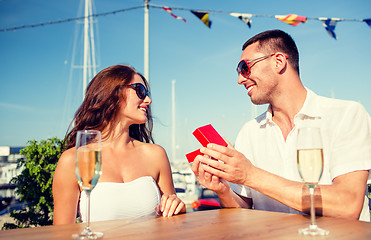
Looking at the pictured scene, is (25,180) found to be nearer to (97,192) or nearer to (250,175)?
(97,192)

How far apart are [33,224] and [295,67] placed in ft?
15.2

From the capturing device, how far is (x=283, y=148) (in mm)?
2746

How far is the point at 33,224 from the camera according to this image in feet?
17.0

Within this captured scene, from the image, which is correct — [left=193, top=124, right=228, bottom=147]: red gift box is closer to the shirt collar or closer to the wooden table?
the wooden table

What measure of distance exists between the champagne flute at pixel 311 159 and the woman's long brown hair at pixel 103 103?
2019mm

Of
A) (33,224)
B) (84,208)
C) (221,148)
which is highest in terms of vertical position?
(221,148)

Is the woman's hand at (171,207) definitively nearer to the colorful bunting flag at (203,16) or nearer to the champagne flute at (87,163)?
the champagne flute at (87,163)

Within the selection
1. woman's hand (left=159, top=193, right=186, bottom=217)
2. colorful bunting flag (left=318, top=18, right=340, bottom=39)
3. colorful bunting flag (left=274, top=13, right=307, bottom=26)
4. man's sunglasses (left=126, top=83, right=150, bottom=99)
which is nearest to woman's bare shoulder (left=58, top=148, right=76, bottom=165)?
man's sunglasses (left=126, top=83, right=150, bottom=99)

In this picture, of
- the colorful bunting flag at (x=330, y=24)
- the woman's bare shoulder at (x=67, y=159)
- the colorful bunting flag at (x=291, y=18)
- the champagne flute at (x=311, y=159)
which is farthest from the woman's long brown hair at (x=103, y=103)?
the colorful bunting flag at (x=330, y=24)

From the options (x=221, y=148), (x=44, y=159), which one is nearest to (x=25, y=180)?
(x=44, y=159)

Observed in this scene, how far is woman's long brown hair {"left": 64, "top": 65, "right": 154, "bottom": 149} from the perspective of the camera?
10.0 ft

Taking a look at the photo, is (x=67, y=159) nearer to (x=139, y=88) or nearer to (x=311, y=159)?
(x=139, y=88)

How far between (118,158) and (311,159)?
193 centimetres

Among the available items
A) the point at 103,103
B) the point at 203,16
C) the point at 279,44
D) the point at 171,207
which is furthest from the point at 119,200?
the point at 203,16
